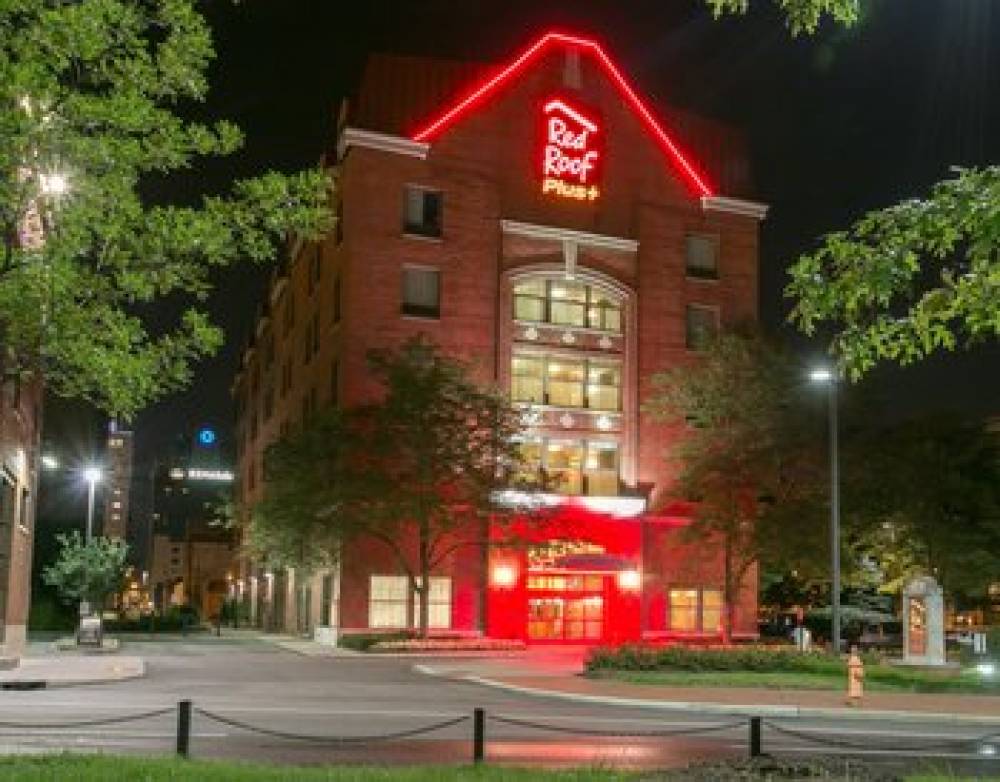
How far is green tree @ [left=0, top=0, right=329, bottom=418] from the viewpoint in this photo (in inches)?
562

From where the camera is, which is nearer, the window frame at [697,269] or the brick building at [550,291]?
the brick building at [550,291]

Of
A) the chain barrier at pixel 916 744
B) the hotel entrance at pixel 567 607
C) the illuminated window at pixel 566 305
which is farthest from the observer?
the illuminated window at pixel 566 305

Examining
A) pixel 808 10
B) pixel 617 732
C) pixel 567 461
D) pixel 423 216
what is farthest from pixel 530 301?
pixel 808 10

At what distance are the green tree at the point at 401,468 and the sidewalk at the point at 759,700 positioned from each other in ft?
48.3

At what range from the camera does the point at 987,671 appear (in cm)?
3462

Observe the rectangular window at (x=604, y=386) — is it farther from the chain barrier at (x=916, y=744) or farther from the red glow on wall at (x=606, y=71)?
the chain barrier at (x=916, y=744)

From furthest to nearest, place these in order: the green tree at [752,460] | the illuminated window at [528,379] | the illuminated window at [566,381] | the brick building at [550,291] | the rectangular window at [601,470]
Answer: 1. the rectangular window at [601,470]
2. the illuminated window at [566,381]
3. the illuminated window at [528,379]
4. the brick building at [550,291]
5. the green tree at [752,460]

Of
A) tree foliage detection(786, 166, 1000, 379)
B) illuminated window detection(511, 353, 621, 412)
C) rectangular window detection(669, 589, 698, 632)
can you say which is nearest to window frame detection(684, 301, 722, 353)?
illuminated window detection(511, 353, 621, 412)

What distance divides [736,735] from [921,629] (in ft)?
80.0

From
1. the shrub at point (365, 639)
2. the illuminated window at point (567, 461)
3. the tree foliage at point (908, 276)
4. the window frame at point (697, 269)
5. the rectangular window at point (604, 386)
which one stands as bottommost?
the shrub at point (365, 639)

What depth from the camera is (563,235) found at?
5703 cm

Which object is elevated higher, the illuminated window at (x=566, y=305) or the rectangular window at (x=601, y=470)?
the illuminated window at (x=566, y=305)

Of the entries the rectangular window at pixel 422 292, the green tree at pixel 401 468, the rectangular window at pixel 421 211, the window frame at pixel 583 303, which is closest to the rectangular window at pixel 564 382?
the window frame at pixel 583 303

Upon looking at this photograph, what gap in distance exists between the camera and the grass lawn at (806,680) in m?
30.3
